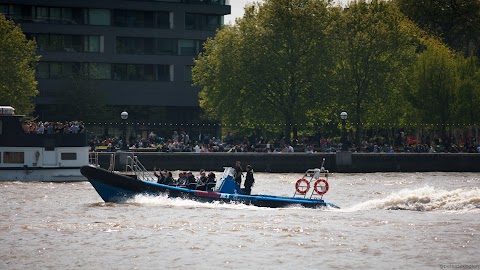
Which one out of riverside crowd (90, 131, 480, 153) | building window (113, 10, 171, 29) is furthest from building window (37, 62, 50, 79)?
riverside crowd (90, 131, 480, 153)

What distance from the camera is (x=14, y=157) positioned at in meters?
65.9

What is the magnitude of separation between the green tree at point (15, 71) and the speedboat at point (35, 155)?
23070 millimetres

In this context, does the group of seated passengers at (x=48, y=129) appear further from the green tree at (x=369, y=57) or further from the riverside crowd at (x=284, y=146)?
the green tree at (x=369, y=57)

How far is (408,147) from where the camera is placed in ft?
295

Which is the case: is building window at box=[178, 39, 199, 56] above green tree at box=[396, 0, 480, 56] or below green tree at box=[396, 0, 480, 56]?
below

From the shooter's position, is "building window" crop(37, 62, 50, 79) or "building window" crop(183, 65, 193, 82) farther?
"building window" crop(183, 65, 193, 82)

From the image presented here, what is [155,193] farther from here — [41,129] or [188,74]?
[188,74]

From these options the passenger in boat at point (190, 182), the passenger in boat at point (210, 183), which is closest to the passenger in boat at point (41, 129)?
the passenger in boat at point (190, 182)

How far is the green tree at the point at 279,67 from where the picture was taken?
93.1 meters

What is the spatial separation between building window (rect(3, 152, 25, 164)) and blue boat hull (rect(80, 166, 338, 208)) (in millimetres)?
17109

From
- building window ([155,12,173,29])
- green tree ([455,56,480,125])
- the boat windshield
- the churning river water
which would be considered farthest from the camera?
building window ([155,12,173,29])

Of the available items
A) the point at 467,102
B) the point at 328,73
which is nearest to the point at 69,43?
the point at 328,73

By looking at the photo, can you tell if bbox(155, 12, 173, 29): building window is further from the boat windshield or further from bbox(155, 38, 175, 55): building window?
the boat windshield

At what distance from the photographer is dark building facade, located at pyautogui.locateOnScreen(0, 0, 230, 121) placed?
109000mm
